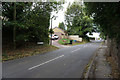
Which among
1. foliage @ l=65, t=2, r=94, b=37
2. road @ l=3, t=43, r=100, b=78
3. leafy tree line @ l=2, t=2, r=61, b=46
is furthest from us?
foliage @ l=65, t=2, r=94, b=37

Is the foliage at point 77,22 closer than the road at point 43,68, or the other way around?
the road at point 43,68

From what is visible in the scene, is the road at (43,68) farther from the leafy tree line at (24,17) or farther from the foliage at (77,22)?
the foliage at (77,22)

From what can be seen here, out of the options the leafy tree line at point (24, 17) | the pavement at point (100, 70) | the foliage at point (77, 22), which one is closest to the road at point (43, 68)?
the pavement at point (100, 70)

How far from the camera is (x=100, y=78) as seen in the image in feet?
15.8

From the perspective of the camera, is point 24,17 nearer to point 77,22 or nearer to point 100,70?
point 100,70

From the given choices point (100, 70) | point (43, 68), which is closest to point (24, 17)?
point (43, 68)

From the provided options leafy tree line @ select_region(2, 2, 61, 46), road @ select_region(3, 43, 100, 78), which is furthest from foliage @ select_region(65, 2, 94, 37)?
road @ select_region(3, 43, 100, 78)

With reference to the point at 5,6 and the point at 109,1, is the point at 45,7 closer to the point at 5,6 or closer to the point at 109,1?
the point at 5,6

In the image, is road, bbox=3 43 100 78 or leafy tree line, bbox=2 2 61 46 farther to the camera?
leafy tree line, bbox=2 2 61 46

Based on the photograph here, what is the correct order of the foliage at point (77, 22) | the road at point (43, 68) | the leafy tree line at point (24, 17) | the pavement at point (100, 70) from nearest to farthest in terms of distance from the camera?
the pavement at point (100, 70) → the road at point (43, 68) → the leafy tree line at point (24, 17) → the foliage at point (77, 22)

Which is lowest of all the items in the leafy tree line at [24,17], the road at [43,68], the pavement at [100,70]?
the road at [43,68]

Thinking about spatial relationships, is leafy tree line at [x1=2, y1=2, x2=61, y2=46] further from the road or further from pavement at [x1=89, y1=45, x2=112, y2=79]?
pavement at [x1=89, y1=45, x2=112, y2=79]

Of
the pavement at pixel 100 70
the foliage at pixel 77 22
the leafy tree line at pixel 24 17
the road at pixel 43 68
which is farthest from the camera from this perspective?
the foliage at pixel 77 22

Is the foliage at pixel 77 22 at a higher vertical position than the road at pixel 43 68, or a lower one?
higher
